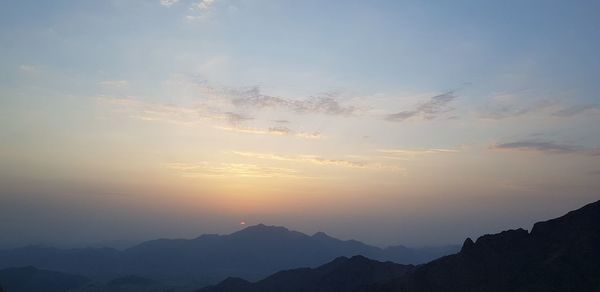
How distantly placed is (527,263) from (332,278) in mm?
61024

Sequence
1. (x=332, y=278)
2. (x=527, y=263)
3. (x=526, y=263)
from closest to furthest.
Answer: (x=527, y=263), (x=526, y=263), (x=332, y=278)

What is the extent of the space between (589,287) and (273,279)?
319ft

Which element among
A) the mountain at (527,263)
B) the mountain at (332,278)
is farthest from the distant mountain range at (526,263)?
the mountain at (332,278)

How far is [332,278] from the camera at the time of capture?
5512 inches

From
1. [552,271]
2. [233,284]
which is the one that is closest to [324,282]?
[233,284]

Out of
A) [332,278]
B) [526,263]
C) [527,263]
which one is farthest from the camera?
[332,278]

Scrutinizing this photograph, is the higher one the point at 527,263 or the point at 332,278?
the point at 527,263

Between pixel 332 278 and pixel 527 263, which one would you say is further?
pixel 332 278

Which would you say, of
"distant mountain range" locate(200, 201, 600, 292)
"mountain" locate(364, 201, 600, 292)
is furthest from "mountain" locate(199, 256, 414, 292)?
"mountain" locate(364, 201, 600, 292)

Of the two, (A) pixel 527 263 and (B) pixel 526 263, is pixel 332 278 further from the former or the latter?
(A) pixel 527 263

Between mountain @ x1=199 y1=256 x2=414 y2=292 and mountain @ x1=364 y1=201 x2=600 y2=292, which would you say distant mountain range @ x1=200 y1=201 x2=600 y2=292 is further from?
mountain @ x1=199 y1=256 x2=414 y2=292

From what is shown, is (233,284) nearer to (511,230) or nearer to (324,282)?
(324,282)

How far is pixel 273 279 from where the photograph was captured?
15562cm

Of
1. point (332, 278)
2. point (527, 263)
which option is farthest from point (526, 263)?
point (332, 278)
